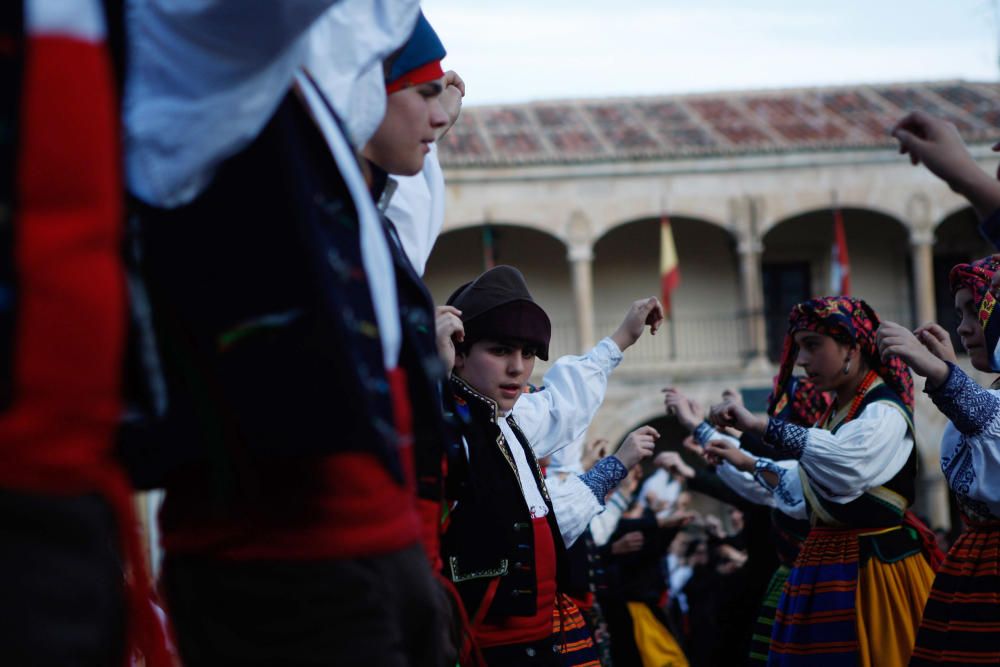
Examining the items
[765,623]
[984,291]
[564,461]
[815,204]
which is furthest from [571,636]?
[815,204]

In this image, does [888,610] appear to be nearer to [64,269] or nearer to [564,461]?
[564,461]

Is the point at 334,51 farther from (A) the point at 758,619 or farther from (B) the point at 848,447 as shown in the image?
(A) the point at 758,619

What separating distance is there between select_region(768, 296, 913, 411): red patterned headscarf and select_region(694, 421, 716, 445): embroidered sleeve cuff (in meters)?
0.68

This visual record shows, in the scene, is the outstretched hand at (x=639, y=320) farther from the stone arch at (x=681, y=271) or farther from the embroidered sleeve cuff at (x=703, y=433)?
the stone arch at (x=681, y=271)

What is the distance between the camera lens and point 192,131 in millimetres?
1608

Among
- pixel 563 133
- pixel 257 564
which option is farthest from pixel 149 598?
pixel 563 133

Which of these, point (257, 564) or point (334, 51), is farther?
point (334, 51)

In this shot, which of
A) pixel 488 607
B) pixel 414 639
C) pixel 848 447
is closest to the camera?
pixel 414 639

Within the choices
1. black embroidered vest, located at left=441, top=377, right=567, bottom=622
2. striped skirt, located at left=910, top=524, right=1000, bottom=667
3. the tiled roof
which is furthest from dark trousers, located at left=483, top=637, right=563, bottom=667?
the tiled roof

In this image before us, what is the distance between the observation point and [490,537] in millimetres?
3594

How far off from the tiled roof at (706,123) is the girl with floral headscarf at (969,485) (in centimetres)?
2002

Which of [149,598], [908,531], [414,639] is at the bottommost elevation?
[908,531]

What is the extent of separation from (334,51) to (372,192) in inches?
15.6

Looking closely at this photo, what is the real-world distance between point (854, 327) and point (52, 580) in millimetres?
4262
